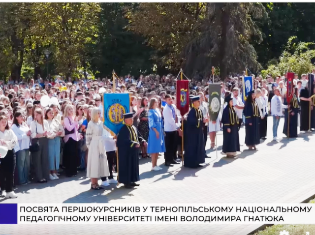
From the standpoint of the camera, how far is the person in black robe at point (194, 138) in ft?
48.3

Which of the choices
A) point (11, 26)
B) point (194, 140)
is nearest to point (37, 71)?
point (11, 26)

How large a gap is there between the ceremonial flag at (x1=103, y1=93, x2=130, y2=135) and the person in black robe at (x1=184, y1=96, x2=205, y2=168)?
268 cm

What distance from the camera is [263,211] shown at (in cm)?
997

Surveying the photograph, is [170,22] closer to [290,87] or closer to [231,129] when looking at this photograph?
[290,87]

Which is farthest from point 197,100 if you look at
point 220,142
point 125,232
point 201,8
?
point 201,8

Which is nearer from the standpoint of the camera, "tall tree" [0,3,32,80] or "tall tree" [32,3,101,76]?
"tall tree" [32,3,101,76]

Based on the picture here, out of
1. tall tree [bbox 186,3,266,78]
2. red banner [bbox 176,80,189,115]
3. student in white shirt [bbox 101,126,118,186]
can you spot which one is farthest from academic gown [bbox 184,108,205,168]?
tall tree [bbox 186,3,266,78]

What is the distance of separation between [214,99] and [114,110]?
4.41 metres

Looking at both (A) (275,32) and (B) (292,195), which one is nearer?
(B) (292,195)

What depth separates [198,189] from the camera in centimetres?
1231

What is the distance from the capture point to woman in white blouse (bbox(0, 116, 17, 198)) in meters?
11.4

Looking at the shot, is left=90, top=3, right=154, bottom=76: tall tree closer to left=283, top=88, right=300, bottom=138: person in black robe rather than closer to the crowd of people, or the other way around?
left=283, top=88, right=300, bottom=138: person in black robe

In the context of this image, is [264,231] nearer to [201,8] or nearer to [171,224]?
[171,224]

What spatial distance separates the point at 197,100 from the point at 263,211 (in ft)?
17.5
